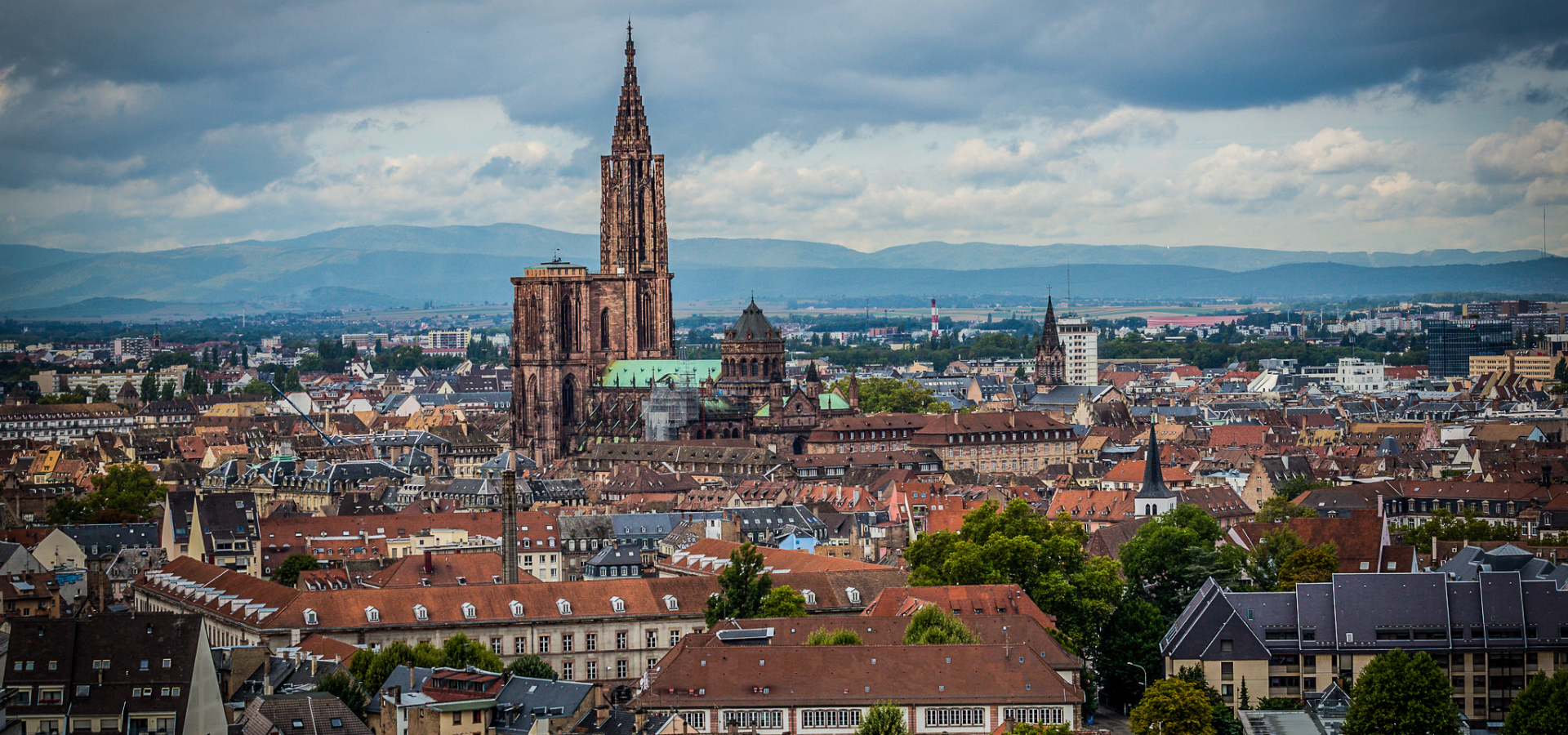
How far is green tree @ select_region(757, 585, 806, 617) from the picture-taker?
85312 millimetres

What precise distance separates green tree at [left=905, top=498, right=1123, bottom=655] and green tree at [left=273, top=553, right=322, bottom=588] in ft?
101

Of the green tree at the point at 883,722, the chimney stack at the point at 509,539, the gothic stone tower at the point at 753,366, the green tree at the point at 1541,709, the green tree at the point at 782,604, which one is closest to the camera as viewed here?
the green tree at the point at 883,722

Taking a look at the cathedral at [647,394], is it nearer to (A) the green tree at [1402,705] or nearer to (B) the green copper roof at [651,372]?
(B) the green copper roof at [651,372]

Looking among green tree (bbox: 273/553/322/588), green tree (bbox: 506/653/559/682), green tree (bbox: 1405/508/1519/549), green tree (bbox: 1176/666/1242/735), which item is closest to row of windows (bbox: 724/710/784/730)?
green tree (bbox: 506/653/559/682)

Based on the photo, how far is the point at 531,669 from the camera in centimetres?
8169

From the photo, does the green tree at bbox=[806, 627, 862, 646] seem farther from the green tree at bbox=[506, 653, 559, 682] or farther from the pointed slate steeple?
the pointed slate steeple

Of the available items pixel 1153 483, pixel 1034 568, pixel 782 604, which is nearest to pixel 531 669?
pixel 782 604

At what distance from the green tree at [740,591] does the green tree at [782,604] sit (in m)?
0.51

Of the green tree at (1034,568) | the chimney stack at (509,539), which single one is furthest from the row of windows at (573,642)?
the green tree at (1034,568)

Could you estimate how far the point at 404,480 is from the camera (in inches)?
6240

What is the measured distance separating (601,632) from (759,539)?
1239 inches

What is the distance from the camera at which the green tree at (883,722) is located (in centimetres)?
6712

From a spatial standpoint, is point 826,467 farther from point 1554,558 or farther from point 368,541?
point 1554,558

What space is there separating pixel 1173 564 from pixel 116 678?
1942 inches
